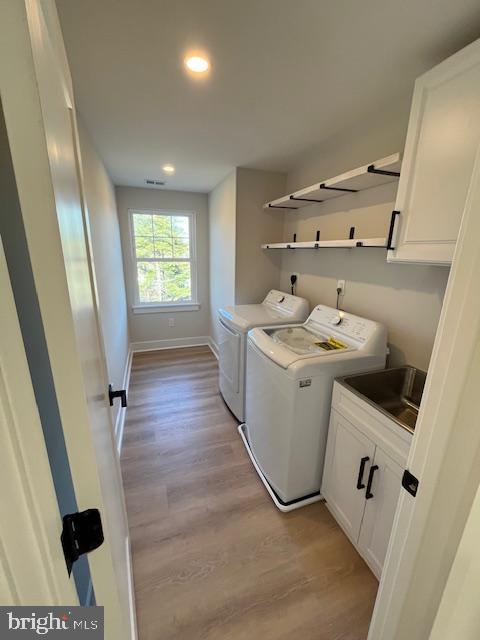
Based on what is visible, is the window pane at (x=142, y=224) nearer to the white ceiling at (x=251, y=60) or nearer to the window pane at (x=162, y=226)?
the window pane at (x=162, y=226)

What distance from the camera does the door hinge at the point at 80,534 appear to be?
1.56ft

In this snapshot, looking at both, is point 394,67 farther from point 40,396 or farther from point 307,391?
point 40,396

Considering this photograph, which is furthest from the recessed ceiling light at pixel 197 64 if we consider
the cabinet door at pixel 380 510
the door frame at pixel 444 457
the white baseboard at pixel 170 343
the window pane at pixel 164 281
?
the white baseboard at pixel 170 343

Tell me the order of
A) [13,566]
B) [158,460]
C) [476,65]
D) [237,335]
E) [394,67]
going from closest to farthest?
[13,566] → [476,65] → [394,67] → [158,460] → [237,335]

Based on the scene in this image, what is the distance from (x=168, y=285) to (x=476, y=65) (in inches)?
152

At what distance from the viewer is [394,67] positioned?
1.28 m

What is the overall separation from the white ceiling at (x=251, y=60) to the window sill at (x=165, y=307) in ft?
7.85

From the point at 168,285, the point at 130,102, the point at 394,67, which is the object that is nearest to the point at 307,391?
the point at 394,67

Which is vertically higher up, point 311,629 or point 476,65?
point 476,65

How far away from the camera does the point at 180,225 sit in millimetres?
4113

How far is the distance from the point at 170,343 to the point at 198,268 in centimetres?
130

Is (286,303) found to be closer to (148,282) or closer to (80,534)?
(80,534)

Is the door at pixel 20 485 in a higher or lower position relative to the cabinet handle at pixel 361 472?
higher

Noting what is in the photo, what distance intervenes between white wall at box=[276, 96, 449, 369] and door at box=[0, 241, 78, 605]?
175 centimetres
